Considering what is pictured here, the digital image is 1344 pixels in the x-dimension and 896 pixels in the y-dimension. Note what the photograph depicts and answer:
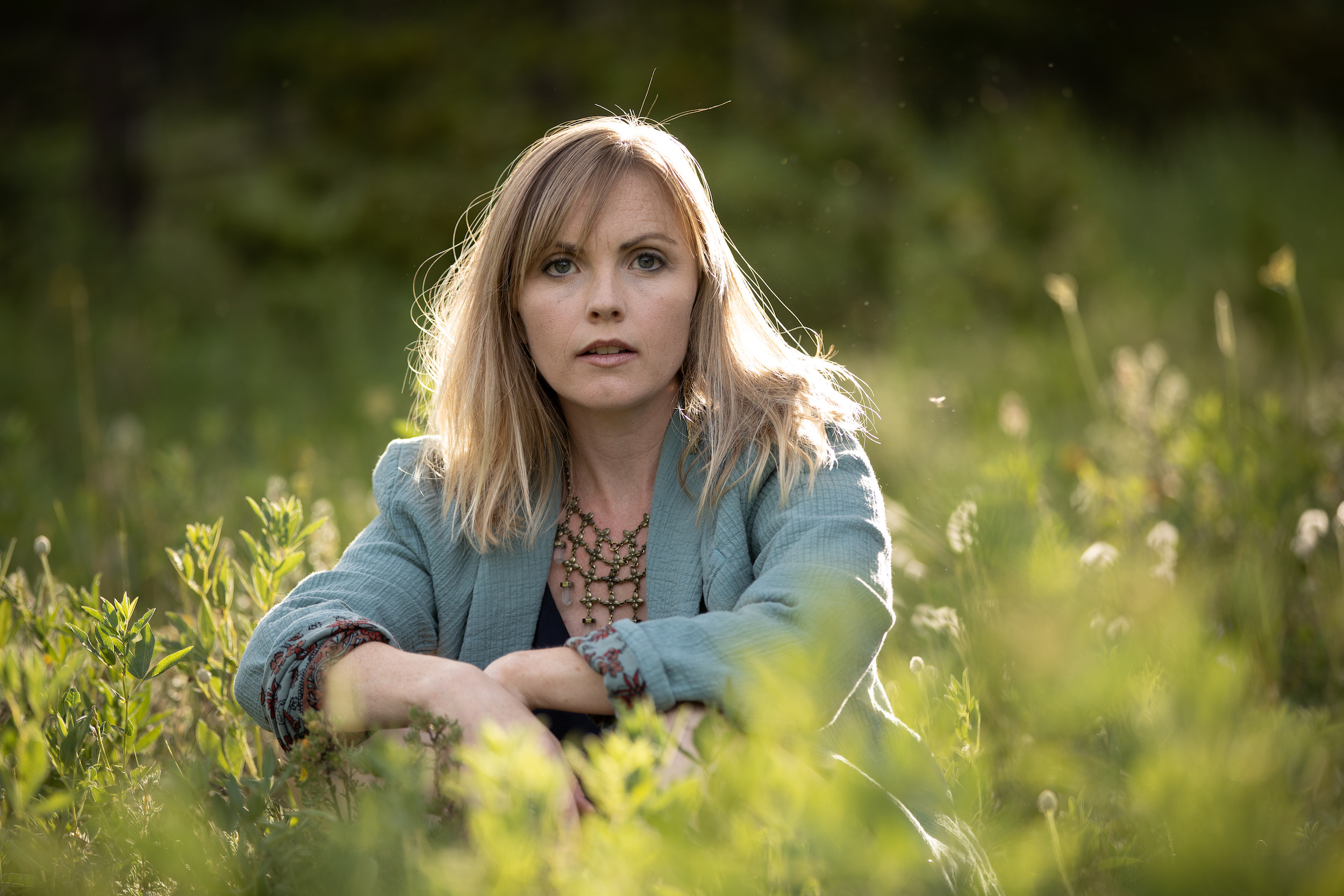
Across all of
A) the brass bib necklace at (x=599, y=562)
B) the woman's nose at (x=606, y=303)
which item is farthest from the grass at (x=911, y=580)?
the woman's nose at (x=606, y=303)

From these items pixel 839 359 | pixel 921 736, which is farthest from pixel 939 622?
pixel 839 359

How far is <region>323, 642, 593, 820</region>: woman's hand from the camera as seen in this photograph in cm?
Answer: 134

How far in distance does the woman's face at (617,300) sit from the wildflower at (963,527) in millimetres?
565

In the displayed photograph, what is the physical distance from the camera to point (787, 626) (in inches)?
54.3

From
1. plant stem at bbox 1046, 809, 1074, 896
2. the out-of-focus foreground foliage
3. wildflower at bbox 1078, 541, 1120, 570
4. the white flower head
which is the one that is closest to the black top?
the out-of-focus foreground foliage

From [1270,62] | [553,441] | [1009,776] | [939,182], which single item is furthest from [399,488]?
[1270,62]

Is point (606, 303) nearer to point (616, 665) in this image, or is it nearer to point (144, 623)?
point (616, 665)

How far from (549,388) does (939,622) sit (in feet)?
2.73

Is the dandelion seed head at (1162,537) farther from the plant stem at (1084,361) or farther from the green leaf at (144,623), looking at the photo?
the green leaf at (144,623)

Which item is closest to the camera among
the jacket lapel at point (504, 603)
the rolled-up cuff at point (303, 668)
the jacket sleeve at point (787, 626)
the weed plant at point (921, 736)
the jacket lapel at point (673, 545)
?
the weed plant at point (921, 736)

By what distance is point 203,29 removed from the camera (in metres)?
13.5

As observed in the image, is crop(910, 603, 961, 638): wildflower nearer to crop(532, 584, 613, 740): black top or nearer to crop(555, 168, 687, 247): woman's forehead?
crop(532, 584, 613, 740): black top

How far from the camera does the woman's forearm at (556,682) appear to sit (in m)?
1.40

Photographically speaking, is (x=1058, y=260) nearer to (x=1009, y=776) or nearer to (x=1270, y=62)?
(x=1009, y=776)
